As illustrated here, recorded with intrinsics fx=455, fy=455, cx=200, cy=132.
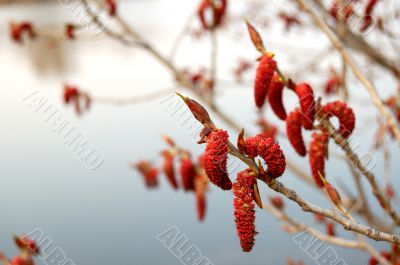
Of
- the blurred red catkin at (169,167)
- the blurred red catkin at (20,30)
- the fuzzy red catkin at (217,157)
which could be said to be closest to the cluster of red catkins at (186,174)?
the blurred red catkin at (169,167)

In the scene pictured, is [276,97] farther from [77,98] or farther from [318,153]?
[77,98]

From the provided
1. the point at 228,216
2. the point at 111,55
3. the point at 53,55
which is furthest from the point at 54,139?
the point at 53,55

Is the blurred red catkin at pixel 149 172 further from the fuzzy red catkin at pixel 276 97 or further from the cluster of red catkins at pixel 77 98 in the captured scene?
the fuzzy red catkin at pixel 276 97

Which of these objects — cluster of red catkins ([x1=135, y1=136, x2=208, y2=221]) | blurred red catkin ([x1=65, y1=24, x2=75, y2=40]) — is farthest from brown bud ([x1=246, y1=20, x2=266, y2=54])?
blurred red catkin ([x1=65, y1=24, x2=75, y2=40])

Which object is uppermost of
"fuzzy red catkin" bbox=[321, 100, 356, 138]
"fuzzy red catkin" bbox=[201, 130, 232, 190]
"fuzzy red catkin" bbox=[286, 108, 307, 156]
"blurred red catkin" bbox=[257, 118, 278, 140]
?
"blurred red catkin" bbox=[257, 118, 278, 140]

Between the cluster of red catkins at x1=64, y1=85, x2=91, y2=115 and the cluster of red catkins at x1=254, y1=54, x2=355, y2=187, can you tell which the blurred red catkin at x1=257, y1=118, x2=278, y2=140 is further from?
the cluster of red catkins at x1=254, y1=54, x2=355, y2=187
